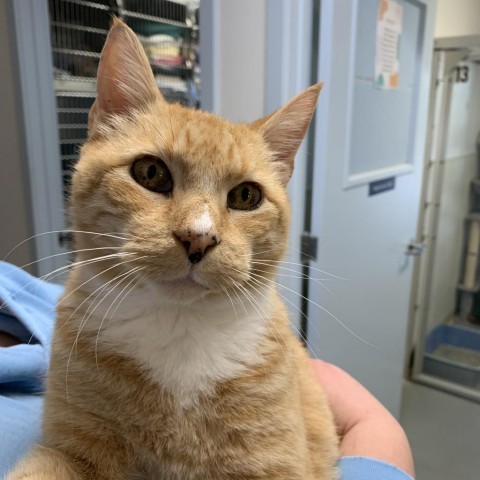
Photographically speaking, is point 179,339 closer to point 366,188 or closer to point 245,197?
point 245,197

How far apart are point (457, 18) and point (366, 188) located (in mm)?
1698

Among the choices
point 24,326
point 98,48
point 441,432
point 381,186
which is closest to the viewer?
point 24,326

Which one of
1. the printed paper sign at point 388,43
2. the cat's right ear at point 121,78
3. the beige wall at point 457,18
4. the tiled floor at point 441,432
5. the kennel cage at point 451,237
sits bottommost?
Result: the tiled floor at point 441,432

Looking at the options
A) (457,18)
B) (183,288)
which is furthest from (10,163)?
(457,18)

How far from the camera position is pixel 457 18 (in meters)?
2.88

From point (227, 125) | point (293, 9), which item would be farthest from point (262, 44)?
point (227, 125)

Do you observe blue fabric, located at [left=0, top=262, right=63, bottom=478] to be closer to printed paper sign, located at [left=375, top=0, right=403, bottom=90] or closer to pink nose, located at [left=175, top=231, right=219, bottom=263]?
pink nose, located at [left=175, top=231, right=219, bottom=263]

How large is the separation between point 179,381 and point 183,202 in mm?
234

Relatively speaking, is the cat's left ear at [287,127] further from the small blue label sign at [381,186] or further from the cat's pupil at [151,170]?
the small blue label sign at [381,186]

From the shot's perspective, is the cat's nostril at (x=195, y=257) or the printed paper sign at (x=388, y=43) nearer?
the cat's nostril at (x=195, y=257)

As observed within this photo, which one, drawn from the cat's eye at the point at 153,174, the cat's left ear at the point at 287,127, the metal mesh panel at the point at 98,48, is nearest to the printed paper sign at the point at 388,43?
the metal mesh panel at the point at 98,48

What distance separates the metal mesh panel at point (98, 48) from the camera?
207 centimetres

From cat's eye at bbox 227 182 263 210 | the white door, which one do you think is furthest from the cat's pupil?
the white door

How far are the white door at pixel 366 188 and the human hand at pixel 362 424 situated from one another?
456 millimetres
